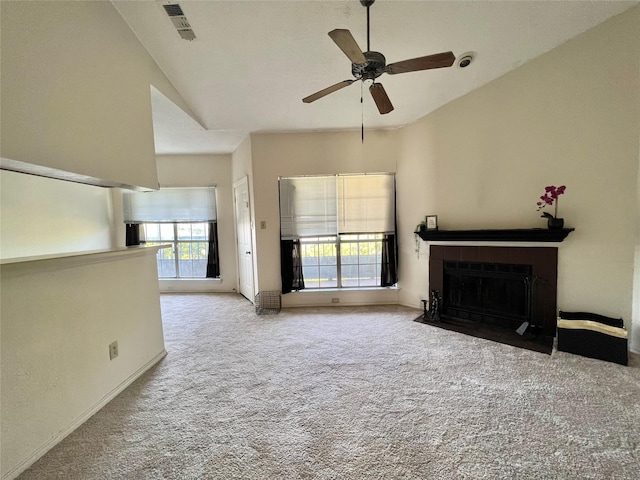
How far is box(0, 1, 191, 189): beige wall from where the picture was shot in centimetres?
140

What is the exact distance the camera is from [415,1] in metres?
2.07

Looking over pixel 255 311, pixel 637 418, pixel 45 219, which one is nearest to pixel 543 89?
pixel 637 418

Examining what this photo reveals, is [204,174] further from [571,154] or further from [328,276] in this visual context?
[571,154]

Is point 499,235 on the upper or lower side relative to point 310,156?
lower

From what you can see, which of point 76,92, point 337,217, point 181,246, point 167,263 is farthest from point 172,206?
point 76,92

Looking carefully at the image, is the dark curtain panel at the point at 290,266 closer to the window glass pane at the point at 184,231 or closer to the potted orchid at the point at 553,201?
the window glass pane at the point at 184,231

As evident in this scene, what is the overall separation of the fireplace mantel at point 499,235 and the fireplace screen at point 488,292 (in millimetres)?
330

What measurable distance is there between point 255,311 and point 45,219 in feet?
8.55

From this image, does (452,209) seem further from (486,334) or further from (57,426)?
(57,426)

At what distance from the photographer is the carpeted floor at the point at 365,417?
1390 mm

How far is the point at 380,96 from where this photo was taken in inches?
81.8

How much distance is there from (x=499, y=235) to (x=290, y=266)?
2776 millimetres

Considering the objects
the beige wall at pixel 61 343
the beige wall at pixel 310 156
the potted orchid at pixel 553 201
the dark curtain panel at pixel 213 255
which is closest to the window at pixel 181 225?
the dark curtain panel at pixel 213 255

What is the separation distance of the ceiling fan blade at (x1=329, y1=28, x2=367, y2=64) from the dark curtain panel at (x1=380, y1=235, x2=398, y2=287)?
8.85 feet
